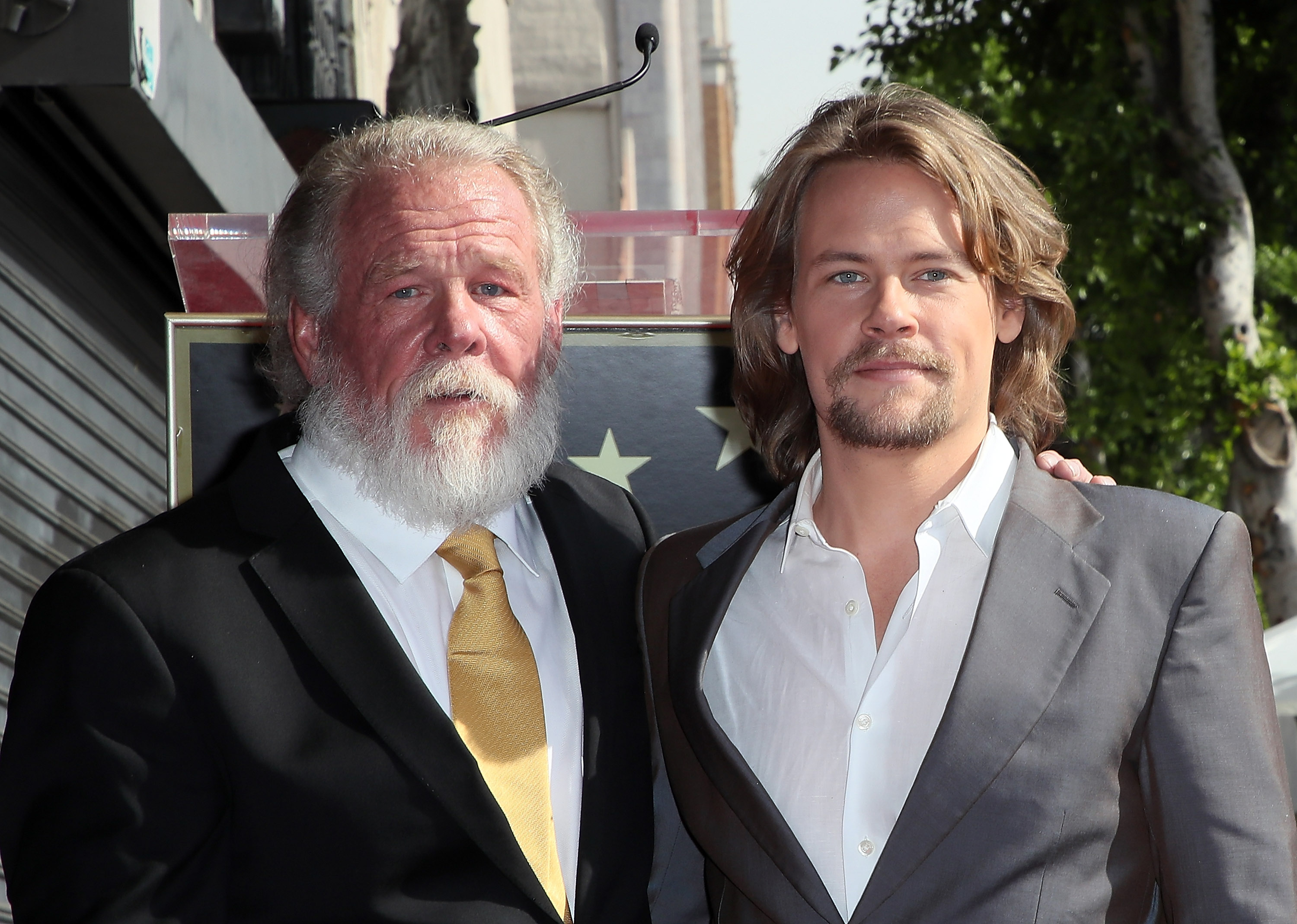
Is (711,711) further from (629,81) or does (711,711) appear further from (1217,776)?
(629,81)

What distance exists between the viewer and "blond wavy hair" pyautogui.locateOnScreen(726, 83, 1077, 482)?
8.13 ft

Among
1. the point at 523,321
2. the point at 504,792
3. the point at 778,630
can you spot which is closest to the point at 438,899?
the point at 504,792

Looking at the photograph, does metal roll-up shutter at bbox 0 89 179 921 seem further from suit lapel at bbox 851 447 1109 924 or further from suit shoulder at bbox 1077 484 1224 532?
suit shoulder at bbox 1077 484 1224 532

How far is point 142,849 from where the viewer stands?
202 centimetres

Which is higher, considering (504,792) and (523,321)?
(523,321)

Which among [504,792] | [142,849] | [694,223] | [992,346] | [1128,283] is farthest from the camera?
[1128,283]

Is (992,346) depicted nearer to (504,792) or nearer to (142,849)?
(504,792)

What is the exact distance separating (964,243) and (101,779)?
165cm

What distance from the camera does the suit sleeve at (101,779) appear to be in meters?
1.99

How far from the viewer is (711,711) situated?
236 centimetres

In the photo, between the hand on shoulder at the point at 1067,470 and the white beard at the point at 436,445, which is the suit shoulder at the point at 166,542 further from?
the hand on shoulder at the point at 1067,470

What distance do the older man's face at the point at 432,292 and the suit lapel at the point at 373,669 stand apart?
319 mm

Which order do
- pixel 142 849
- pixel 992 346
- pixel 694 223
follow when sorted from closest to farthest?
pixel 142 849 → pixel 992 346 → pixel 694 223

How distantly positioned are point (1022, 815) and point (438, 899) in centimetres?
89
